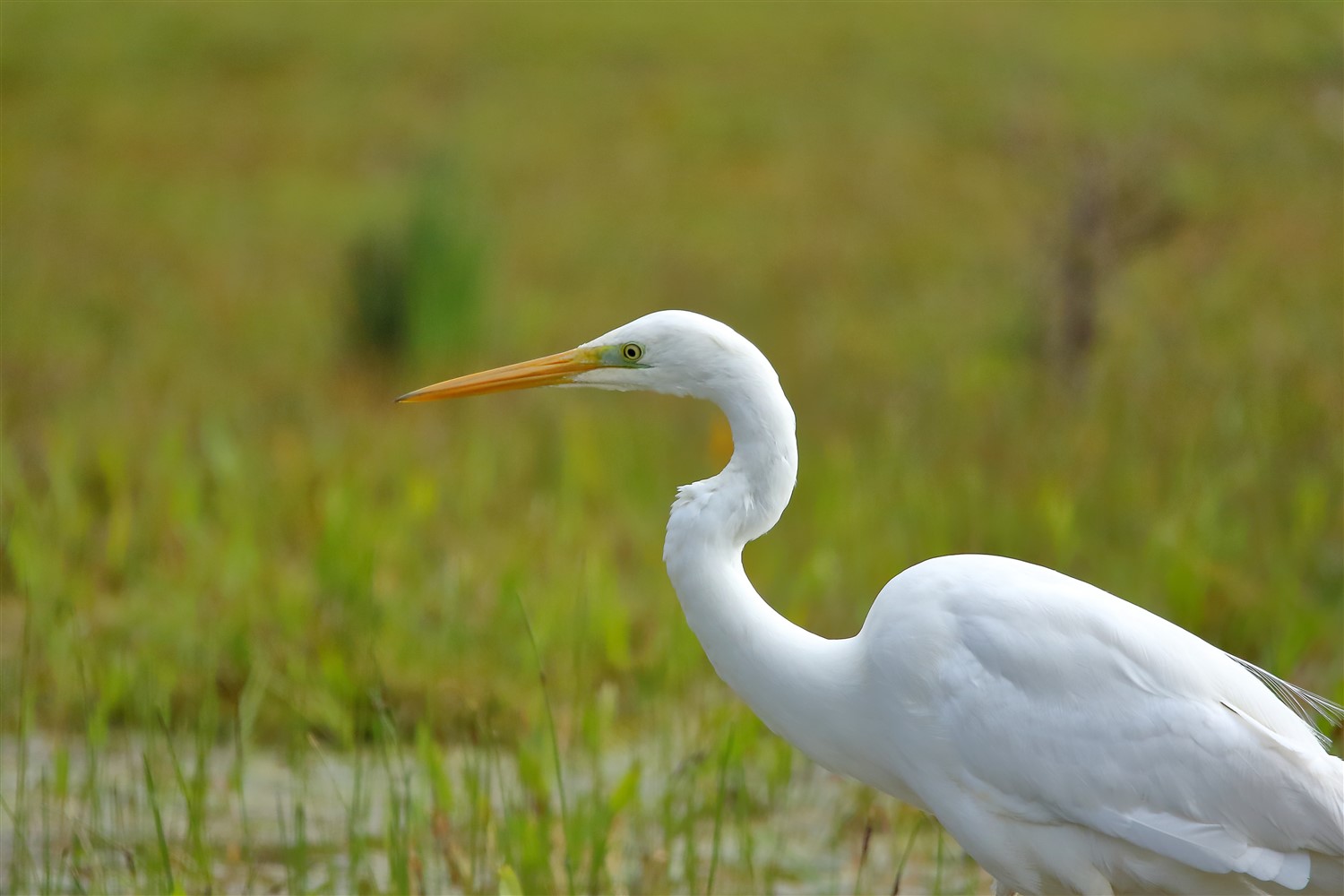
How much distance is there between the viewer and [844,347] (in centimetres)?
804

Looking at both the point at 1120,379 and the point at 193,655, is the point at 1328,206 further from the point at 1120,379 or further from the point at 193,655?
the point at 193,655

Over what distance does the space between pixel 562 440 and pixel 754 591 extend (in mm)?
3661

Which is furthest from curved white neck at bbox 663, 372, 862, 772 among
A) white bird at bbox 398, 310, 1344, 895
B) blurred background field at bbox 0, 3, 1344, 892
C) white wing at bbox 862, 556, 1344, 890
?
blurred background field at bbox 0, 3, 1344, 892

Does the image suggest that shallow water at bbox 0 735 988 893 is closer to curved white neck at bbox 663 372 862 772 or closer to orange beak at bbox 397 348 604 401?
curved white neck at bbox 663 372 862 772

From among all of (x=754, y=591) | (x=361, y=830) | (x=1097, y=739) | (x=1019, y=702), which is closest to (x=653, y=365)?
(x=754, y=591)

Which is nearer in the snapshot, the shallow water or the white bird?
the white bird

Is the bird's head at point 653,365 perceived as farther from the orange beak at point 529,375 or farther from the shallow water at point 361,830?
the shallow water at point 361,830

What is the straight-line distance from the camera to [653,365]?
2344 mm

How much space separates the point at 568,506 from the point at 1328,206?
799 cm

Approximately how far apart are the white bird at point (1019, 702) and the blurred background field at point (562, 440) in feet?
1.29

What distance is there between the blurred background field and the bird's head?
452mm

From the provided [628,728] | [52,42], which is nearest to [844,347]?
[628,728]

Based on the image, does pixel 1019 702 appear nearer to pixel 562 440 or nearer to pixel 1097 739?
pixel 1097 739

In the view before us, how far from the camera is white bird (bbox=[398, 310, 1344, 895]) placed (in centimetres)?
225
